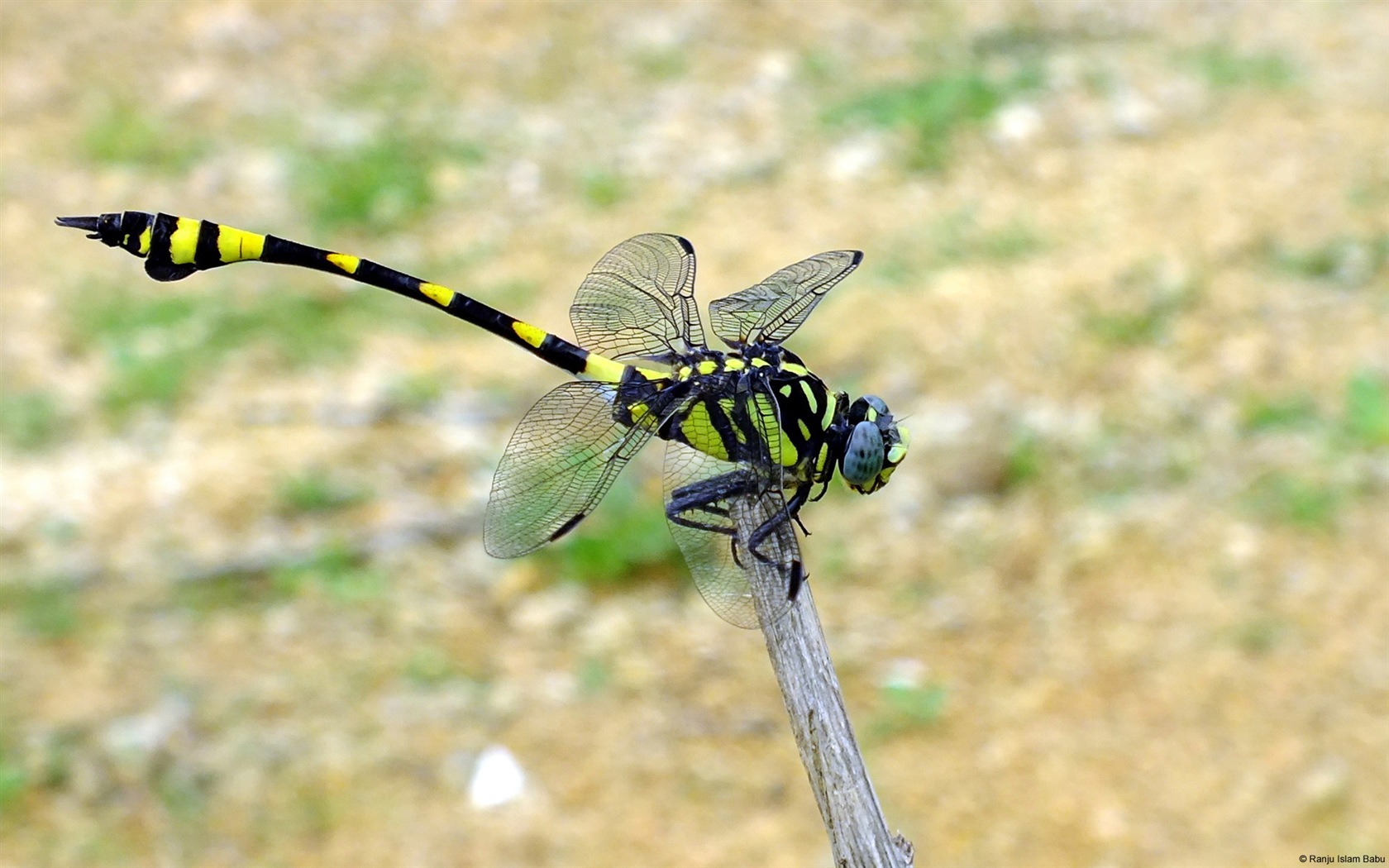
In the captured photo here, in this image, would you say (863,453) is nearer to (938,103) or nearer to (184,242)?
(184,242)

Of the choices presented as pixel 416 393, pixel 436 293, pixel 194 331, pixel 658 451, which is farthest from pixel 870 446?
pixel 194 331

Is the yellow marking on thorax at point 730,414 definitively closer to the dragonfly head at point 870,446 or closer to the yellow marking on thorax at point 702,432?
the yellow marking on thorax at point 702,432

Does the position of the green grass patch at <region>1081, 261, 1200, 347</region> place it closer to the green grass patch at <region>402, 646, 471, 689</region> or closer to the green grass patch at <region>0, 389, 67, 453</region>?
the green grass patch at <region>402, 646, 471, 689</region>

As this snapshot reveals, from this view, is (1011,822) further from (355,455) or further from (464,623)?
(355,455)

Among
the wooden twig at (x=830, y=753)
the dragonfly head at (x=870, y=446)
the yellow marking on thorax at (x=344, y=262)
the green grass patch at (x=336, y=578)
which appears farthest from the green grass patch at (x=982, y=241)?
the wooden twig at (x=830, y=753)

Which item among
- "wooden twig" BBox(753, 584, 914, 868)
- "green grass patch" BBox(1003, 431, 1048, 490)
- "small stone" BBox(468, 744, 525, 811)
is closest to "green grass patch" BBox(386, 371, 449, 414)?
"small stone" BBox(468, 744, 525, 811)
